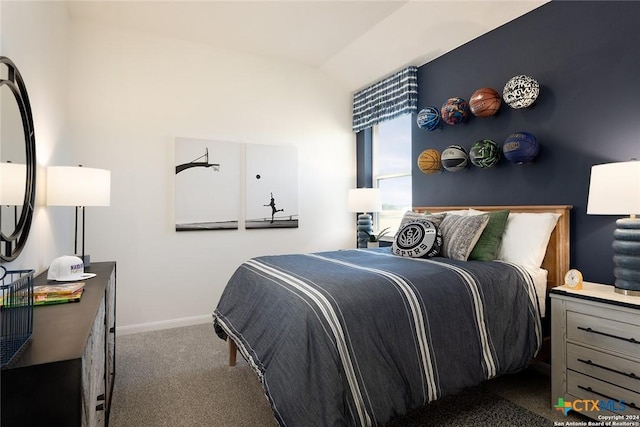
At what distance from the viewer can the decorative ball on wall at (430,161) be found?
3.34 metres

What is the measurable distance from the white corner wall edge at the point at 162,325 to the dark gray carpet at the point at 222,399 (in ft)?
1.79

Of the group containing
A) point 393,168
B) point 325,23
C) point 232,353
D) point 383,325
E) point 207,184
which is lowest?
point 232,353

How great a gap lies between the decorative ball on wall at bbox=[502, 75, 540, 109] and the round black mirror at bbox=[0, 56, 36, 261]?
2982 millimetres

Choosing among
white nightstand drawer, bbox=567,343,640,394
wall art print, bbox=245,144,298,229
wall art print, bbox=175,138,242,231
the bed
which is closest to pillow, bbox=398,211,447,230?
the bed

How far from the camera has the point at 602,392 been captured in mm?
1820

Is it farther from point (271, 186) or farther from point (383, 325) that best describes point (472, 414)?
point (271, 186)

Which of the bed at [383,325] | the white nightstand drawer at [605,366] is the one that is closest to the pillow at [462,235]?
the bed at [383,325]

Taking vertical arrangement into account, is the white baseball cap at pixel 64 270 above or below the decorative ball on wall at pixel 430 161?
below

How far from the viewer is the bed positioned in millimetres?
1470

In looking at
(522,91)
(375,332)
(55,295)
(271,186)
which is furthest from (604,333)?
(271,186)

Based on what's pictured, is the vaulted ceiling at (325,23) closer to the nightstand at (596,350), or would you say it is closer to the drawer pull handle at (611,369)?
the nightstand at (596,350)

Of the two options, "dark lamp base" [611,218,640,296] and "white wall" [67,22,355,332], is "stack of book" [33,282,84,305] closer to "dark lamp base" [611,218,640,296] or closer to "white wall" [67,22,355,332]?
"white wall" [67,22,355,332]

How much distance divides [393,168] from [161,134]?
261cm

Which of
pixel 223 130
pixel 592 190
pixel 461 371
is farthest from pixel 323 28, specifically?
pixel 461 371
